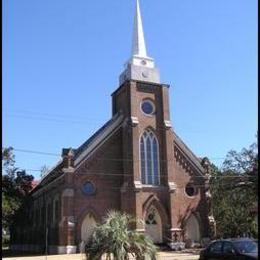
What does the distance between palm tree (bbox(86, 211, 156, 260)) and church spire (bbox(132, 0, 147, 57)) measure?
31927mm

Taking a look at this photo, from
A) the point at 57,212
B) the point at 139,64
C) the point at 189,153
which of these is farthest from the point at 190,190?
the point at 139,64

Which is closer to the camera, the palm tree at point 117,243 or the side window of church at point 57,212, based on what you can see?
the palm tree at point 117,243

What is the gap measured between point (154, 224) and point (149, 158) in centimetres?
590

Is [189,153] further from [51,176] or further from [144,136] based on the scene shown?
[51,176]

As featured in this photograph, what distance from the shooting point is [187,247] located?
44.7 meters

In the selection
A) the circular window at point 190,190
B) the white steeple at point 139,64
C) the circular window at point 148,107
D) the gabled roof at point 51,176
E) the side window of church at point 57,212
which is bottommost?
the side window of church at point 57,212

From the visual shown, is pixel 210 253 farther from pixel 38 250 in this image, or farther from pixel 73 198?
pixel 38 250

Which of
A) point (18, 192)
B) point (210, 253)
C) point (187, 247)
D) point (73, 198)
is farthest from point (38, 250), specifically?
point (210, 253)

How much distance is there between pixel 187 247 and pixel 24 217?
77.3 ft

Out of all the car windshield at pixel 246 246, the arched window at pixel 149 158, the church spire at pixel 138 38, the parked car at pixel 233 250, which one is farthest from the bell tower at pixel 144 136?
the car windshield at pixel 246 246

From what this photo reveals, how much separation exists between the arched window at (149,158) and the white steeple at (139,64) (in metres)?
5.60

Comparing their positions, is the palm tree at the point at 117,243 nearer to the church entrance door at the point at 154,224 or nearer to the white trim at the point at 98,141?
the white trim at the point at 98,141

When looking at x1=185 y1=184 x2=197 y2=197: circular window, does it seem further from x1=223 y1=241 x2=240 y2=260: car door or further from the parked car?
x1=223 y1=241 x2=240 y2=260: car door

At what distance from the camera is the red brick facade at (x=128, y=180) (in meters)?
42.8
